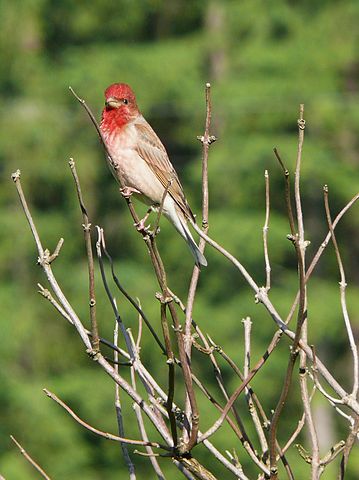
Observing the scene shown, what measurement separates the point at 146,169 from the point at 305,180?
14.3m

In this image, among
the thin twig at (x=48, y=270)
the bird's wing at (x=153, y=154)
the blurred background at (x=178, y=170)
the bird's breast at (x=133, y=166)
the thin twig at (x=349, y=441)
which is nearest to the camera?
the thin twig at (x=349, y=441)

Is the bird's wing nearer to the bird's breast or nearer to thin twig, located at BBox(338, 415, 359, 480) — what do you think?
the bird's breast

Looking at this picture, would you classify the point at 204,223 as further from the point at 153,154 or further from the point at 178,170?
the point at 178,170

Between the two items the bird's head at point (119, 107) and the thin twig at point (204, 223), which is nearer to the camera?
the thin twig at point (204, 223)

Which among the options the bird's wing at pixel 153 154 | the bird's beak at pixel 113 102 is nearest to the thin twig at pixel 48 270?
the bird's wing at pixel 153 154

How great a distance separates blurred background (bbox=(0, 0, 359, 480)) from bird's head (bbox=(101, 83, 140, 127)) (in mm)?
12639

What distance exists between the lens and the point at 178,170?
20.8 metres

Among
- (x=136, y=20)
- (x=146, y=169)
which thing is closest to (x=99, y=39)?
(x=136, y=20)

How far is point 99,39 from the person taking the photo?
21.8m

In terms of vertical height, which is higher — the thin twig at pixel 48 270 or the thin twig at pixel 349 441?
the thin twig at pixel 48 270

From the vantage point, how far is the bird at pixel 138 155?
597 cm

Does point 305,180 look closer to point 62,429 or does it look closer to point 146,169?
point 62,429

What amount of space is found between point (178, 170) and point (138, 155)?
14635mm

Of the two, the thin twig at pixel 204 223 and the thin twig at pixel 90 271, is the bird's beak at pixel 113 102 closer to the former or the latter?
the thin twig at pixel 204 223
